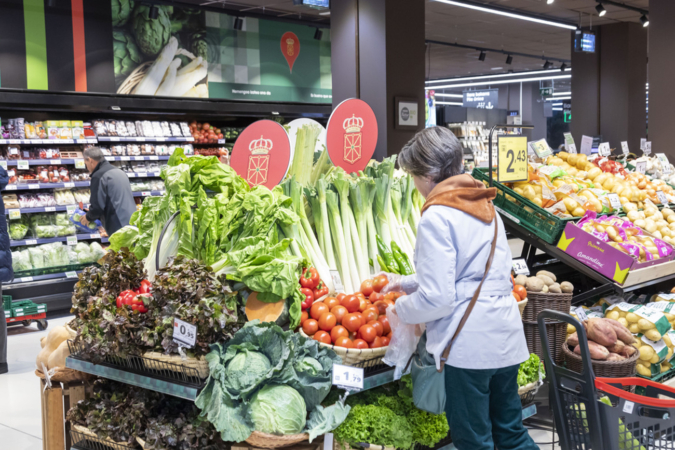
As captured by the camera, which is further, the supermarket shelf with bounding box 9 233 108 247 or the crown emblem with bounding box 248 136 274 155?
the supermarket shelf with bounding box 9 233 108 247

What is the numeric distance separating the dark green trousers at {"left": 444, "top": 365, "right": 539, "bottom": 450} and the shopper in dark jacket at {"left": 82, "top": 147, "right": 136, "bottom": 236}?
4254 mm

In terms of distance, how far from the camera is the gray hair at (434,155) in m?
2.18

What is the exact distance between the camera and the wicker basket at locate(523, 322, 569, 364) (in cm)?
338

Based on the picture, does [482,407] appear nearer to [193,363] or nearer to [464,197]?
[464,197]

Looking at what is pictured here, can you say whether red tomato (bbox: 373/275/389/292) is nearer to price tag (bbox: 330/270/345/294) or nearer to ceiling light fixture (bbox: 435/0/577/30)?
price tag (bbox: 330/270/345/294)

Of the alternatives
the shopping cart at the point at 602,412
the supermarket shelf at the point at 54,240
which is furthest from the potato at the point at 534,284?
the supermarket shelf at the point at 54,240

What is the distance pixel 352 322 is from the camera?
2408 mm

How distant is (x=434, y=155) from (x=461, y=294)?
49 cm

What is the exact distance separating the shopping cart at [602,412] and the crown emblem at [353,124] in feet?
5.24

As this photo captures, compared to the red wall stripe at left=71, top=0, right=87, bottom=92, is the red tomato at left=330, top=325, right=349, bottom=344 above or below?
below

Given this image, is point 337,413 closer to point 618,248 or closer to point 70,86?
point 618,248

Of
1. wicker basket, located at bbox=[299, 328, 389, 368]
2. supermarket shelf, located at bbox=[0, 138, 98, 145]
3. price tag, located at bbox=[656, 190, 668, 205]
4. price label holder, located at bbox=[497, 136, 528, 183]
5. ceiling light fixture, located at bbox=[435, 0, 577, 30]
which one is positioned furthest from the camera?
ceiling light fixture, located at bbox=[435, 0, 577, 30]

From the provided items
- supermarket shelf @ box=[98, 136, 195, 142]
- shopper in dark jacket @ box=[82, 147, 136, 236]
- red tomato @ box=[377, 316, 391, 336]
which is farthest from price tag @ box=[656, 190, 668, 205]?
supermarket shelf @ box=[98, 136, 195, 142]

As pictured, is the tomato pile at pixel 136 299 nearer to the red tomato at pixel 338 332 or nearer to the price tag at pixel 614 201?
the red tomato at pixel 338 332
